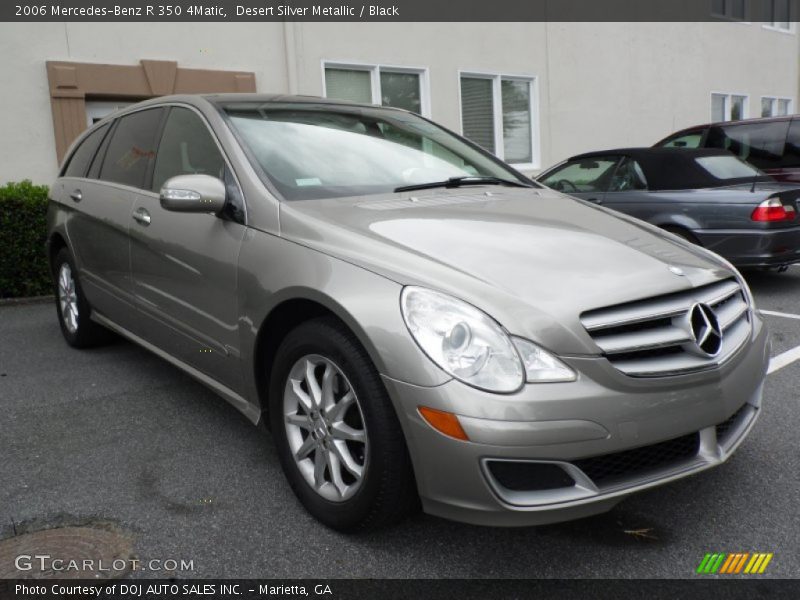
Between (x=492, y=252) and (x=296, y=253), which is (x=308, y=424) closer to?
(x=296, y=253)

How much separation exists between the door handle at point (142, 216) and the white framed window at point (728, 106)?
16.0 m

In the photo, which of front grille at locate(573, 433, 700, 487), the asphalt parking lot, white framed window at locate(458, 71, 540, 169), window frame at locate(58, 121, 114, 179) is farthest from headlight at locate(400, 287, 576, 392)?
white framed window at locate(458, 71, 540, 169)

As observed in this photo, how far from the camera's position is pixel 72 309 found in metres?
5.11

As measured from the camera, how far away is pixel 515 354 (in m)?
2.14

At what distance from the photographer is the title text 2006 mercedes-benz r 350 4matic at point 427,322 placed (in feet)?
7.01

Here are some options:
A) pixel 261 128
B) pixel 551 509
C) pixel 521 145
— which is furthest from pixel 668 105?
pixel 551 509

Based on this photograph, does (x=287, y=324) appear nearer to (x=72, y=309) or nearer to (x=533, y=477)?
(x=533, y=477)

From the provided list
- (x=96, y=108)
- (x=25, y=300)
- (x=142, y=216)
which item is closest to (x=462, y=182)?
(x=142, y=216)

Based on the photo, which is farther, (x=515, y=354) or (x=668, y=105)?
(x=668, y=105)

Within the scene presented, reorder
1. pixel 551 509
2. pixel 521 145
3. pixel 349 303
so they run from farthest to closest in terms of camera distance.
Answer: pixel 521 145, pixel 349 303, pixel 551 509

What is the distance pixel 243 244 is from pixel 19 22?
678 centimetres

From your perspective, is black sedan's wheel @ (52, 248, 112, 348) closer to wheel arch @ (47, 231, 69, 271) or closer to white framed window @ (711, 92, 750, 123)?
wheel arch @ (47, 231, 69, 271)
